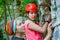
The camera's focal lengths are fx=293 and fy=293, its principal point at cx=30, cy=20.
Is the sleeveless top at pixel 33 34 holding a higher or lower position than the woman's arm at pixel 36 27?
lower

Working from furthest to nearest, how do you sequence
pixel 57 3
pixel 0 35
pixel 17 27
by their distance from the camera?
pixel 0 35, pixel 17 27, pixel 57 3

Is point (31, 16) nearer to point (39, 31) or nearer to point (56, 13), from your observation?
point (39, 31)

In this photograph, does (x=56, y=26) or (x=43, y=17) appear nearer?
(x=56, y=26)

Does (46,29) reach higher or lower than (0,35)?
higher

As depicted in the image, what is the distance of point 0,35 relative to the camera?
796cm

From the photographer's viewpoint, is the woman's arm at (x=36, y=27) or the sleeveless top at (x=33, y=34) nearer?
the woman's arm at (x=36, y=27)

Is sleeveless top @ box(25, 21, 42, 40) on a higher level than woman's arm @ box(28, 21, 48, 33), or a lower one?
lower

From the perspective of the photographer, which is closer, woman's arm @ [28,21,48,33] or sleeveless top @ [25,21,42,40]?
woman's arm @ [28,21,48,33]

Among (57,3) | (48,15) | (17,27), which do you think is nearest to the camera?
(57,3)

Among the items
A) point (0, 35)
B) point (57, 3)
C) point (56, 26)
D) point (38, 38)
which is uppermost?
point (57, 3)

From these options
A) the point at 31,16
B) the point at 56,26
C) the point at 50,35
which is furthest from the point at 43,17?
the point at 56,26

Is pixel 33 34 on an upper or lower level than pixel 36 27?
lower

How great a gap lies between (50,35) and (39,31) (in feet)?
0.79

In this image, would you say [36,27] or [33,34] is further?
[33,34]
